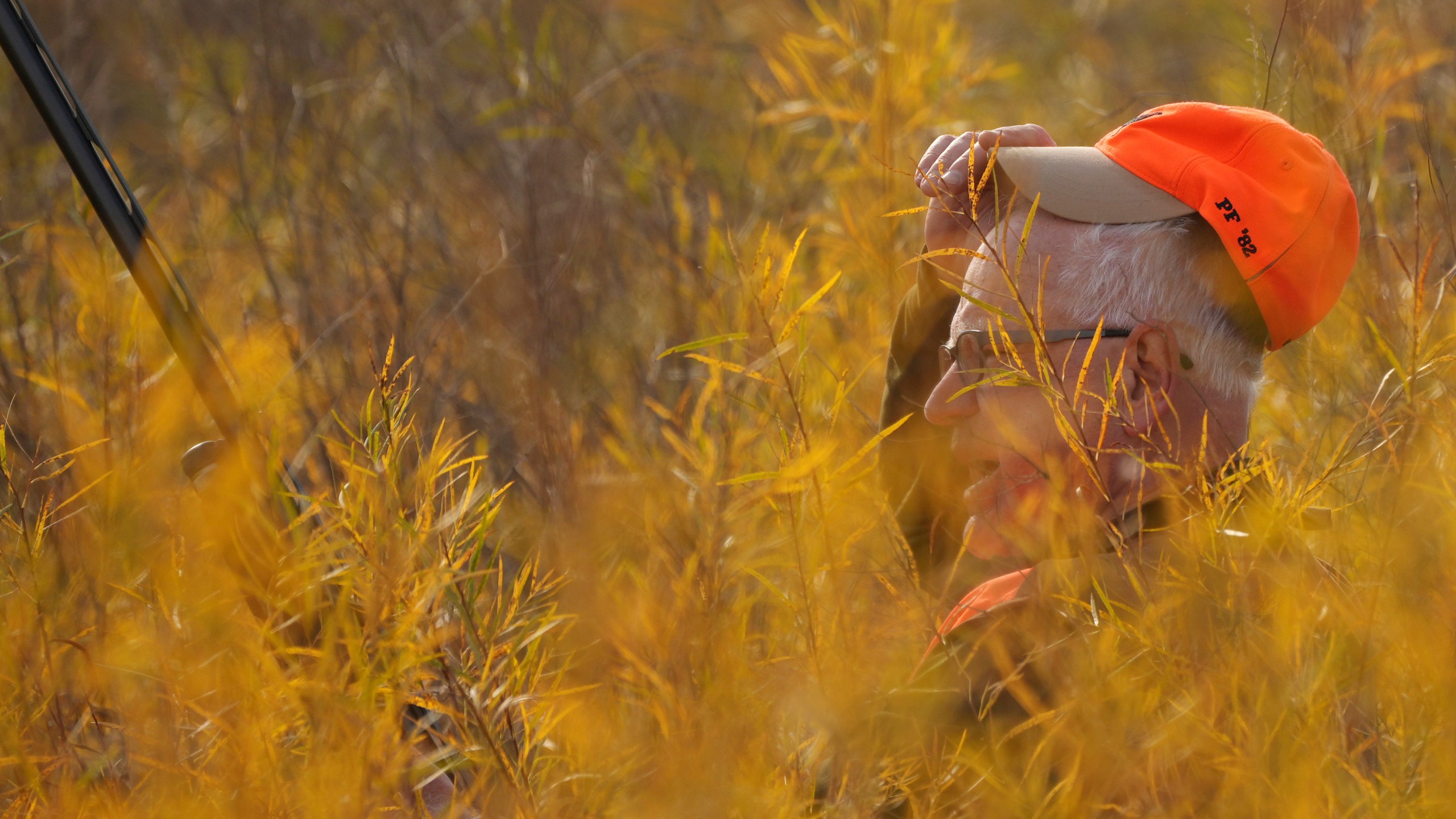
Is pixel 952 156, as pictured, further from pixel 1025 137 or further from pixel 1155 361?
pixel 1155 361

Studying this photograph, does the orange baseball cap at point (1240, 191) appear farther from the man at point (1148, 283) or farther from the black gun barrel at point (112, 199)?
the black gun barrel at point (112, 199)

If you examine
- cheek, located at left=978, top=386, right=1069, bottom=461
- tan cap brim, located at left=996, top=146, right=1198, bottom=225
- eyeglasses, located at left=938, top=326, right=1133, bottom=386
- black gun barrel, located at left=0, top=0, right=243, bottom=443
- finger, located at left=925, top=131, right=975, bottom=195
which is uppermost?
black gun barrel, located at left=0, top=0, right=243, bottom=443

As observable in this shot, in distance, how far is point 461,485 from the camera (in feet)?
6.75

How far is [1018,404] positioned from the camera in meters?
1.26

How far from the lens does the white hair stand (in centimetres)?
123

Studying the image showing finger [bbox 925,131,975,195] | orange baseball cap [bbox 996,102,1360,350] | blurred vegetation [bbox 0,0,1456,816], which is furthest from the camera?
finger [bbox 925,131,975,195]

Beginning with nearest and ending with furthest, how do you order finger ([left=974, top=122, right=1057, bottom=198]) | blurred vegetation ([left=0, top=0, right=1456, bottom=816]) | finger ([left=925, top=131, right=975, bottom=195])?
1. blurred vegetation ([left=0, top=0, right=1456, bottom=816])
2. finger ([left=925, top=131, right=975, bottom=195])
3. finger ([left=974, top=122, right=1057, bottom=198])

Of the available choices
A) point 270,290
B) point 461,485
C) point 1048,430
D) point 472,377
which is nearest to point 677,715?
point 1048,430

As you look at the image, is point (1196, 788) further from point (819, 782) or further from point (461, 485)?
point (461, 485)

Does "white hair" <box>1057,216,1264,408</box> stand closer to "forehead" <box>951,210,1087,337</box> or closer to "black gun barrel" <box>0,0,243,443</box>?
"forehead" <box>951,210,1087,337</box>

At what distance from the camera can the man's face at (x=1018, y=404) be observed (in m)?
1.20

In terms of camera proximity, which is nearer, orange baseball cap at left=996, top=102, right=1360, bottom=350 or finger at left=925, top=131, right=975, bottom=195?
orange baseball cap at left=996, top=102, right=1360, bottom=350

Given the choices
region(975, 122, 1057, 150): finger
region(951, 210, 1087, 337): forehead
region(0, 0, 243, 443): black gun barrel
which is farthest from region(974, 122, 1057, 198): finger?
region(0, 0, 243, 443): black gun barrel

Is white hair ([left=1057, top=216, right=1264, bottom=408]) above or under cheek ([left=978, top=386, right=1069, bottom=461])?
above
